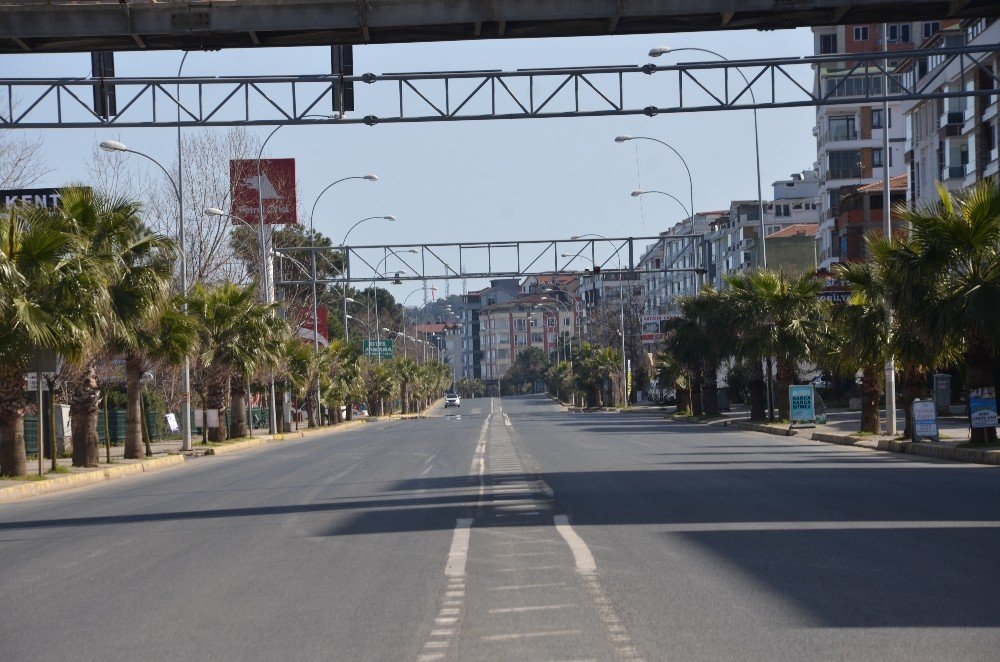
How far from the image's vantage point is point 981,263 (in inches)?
997

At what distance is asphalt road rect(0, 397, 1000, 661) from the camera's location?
26.0 ft

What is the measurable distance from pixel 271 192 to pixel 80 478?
37639 mm

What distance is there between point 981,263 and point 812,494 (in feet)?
33.7

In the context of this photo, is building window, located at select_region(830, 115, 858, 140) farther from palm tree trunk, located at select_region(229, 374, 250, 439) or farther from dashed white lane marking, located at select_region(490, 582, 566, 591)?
dashed white lane marking, located at select_region(490, 582, 566, 591)

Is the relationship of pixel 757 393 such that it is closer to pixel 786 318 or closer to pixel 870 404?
pixel 786 318

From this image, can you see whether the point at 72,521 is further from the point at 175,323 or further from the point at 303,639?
the point at 175,323

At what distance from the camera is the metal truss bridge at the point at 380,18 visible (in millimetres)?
19500

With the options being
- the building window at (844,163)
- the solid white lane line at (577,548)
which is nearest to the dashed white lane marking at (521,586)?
the solid white lane line at (577,548)

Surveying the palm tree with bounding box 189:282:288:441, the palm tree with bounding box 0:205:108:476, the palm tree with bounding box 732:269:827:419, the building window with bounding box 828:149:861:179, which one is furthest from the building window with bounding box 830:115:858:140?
the palm tree with bounding box 0:205:108:476

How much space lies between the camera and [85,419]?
31375 millimetres

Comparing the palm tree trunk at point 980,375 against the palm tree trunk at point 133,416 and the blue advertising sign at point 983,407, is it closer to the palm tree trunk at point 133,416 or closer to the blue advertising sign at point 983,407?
the blue advertising sign at point 983,407

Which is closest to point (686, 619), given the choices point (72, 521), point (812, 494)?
point (812, 494)

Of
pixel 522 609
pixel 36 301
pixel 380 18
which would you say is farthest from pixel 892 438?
pixel 522 609

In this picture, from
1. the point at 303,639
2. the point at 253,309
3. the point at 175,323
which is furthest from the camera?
the point at 253,309
